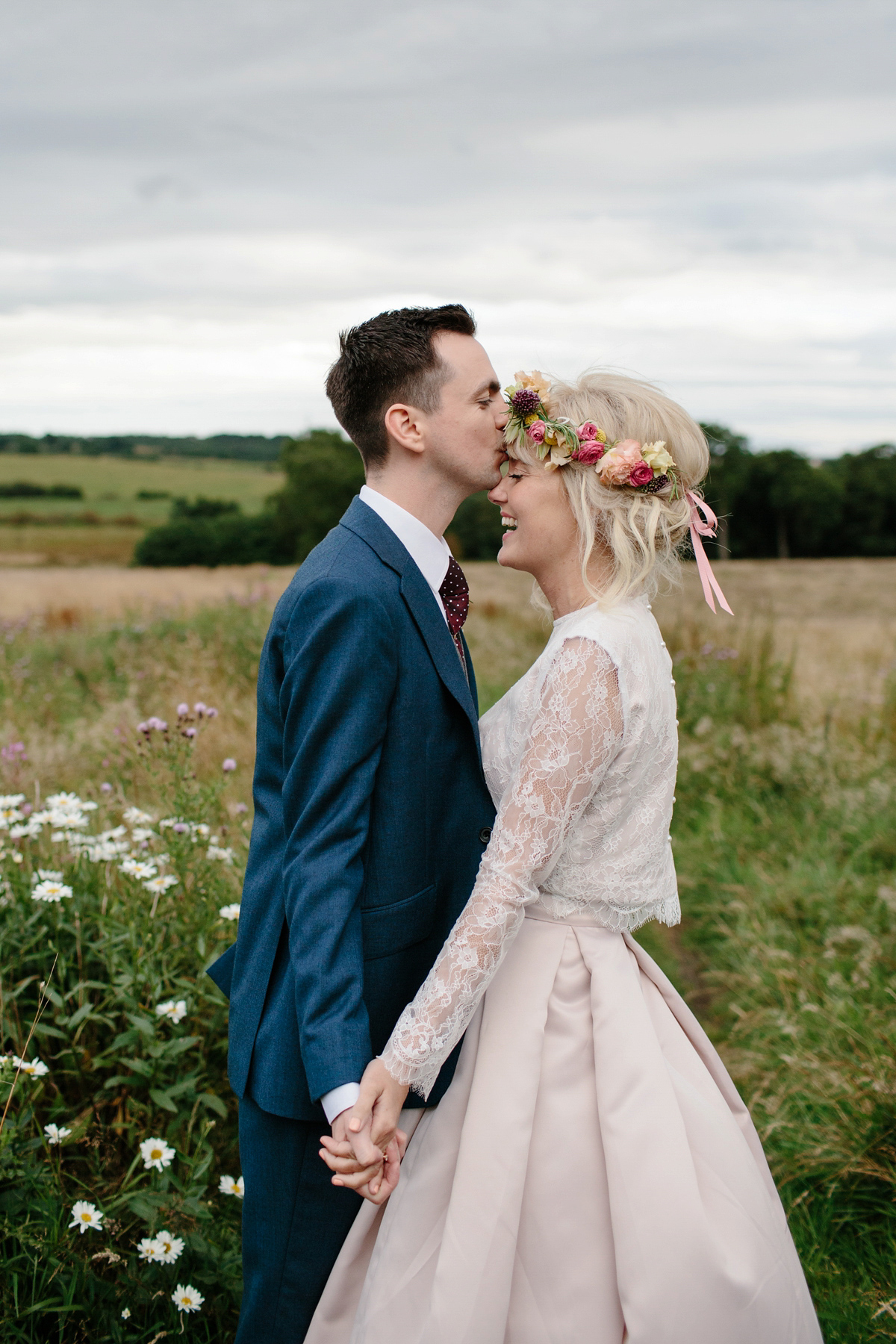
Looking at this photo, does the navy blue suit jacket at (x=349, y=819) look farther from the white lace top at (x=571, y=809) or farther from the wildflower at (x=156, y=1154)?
the wildflower at (x=156, y=1154)

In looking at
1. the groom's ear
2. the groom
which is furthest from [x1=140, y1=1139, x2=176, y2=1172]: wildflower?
the groom's ear

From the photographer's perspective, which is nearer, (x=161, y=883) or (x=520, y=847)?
(x=520, y=847)

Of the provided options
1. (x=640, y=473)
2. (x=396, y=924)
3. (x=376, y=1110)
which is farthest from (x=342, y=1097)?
(x=640, y=473)

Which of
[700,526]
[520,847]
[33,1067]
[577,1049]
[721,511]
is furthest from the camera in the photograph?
[721,511]

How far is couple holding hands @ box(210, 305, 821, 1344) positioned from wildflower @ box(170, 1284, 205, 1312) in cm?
21

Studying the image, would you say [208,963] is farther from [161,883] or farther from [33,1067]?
[33,1067]

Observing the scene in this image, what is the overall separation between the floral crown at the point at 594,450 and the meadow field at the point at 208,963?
404 mm

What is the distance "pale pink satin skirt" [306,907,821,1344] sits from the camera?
5.82 feet

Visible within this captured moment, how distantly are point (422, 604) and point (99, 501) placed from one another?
42.4m

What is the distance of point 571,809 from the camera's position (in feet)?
6.17

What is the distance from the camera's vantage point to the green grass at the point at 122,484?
3956cm

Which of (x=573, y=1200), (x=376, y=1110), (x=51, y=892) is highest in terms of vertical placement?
(x=376, y=1110)

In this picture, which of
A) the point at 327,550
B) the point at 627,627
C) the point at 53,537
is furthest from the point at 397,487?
the point at 53,537

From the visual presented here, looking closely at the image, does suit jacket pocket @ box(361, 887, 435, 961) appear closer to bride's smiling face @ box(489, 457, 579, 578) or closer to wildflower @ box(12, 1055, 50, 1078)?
bride's smiling face @ box(489, 457, 579, 578)
